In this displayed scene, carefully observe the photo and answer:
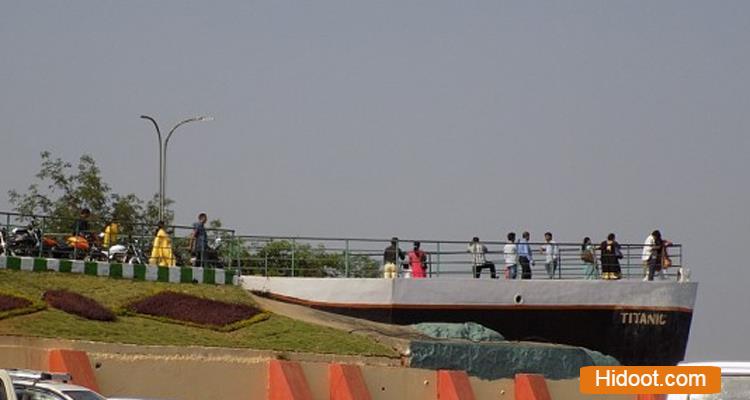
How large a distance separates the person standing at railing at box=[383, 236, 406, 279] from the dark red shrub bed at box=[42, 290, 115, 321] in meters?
9.64

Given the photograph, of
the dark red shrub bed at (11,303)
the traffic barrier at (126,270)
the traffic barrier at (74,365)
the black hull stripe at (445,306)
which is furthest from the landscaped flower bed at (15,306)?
the black hull stripe at (445,306)

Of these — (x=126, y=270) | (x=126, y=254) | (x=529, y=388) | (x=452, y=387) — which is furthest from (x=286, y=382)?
(x=126, y=254)

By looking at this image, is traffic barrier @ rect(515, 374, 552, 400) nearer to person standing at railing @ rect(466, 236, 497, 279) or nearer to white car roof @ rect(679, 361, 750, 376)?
person standing at railing @ rect(466, 236, 497, 279)

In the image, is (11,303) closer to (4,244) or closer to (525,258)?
(4,244)

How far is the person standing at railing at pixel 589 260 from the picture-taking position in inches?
1532

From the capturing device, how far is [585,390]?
33.4 meters

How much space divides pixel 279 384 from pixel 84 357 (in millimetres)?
3989

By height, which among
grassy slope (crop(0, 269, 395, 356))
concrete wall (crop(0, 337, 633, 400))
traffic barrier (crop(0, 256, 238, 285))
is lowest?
concrete wall (crop(0, 337, 633, 400))

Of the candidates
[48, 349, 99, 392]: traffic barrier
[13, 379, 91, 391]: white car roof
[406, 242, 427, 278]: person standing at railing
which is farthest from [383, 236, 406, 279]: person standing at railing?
[13, 379, 91, 391]: white car roof

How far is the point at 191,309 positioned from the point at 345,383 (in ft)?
12.5

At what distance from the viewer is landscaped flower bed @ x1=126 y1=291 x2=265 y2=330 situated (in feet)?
101

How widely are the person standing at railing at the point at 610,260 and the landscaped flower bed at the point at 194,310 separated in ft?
32.9

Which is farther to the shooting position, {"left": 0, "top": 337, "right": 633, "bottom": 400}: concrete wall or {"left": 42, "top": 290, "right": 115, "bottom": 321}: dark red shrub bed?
{"left": 42, "top": 290, "right": 115, "bottom": 321}: dark red shrub bed

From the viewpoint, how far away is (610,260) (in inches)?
1535
